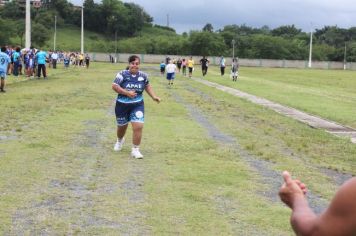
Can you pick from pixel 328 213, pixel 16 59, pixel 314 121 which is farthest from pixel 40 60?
pixel 328 213


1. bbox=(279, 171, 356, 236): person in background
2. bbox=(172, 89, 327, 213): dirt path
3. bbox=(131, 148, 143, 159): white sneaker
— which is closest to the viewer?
bbox=(279, 171, 356, 236): person in background

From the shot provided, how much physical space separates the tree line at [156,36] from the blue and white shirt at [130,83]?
303ft

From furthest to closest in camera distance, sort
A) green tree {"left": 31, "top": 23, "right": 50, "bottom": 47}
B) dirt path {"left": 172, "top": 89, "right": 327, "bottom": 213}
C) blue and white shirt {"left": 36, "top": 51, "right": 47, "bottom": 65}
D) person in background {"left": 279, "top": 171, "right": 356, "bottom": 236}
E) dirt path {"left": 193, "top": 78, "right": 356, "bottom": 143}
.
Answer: green tree {"left": 31, "top": 23, "right": 50, "bottom": 47}
blue and white shirt {"left": 36, "top": 51, "right": 47, "bottom": 65}
dirt path {"left": 193, "top": 78, "right": 356, "bottom": 143}
dirt path {"left": 172, "top": 89, "right": 327, "bottom": 213}
person in background {"left": 279, "top": 171, "right": 356, "bottom": 236}

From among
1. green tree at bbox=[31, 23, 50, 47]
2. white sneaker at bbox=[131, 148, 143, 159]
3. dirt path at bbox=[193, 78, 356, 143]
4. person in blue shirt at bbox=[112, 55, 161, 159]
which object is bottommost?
dirt path at bbox=[193, 78, 356, 143]

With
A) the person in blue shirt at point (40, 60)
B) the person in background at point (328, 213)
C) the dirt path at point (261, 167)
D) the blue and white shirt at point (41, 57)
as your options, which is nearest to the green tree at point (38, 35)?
the person in blue shirt at point (40, 60)

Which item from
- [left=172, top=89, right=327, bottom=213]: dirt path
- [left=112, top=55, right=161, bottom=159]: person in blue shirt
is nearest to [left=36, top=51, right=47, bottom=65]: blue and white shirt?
[left=172, top=89, right=327, bottom=213]: dirt path

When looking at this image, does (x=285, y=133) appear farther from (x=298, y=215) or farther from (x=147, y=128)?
(x=298, y=215)

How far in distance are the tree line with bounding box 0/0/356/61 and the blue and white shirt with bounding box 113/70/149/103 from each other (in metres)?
92.3

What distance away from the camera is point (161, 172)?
896 cm

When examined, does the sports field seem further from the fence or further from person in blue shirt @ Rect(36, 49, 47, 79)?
the fence

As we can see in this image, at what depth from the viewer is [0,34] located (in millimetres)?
98312

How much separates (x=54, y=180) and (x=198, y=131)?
608cm

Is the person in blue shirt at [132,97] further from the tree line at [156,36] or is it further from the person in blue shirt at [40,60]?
the tree line at [156,36]

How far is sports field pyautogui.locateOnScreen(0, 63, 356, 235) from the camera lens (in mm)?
6359
